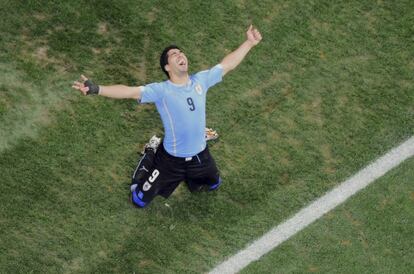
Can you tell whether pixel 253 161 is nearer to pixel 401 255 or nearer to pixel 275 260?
pixel 275 260

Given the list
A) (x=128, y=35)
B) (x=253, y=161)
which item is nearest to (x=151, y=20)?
(x=128, y=35)

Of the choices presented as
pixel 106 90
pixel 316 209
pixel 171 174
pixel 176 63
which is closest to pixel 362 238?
pixel 316 209

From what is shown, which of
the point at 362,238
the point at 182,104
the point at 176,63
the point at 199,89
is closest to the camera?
the point at 176,63

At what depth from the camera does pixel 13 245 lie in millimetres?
9648

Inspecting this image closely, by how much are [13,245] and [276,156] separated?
4.30m

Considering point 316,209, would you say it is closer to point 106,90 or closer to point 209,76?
point 209,76

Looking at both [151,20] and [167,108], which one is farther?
[151,20]

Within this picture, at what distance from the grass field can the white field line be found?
108mm

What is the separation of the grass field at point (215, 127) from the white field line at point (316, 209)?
0.11m

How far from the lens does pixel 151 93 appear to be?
8.23 m

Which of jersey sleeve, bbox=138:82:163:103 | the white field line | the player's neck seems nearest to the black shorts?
jersey sleeve, bbox=138:82:163:103

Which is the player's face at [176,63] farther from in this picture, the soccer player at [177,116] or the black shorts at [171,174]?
the black shorts at [171,174]

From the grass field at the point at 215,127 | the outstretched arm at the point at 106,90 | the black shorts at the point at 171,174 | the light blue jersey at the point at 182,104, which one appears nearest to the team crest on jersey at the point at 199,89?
the light blue jersey at the point at 182,104

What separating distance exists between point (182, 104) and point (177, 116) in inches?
7.2
